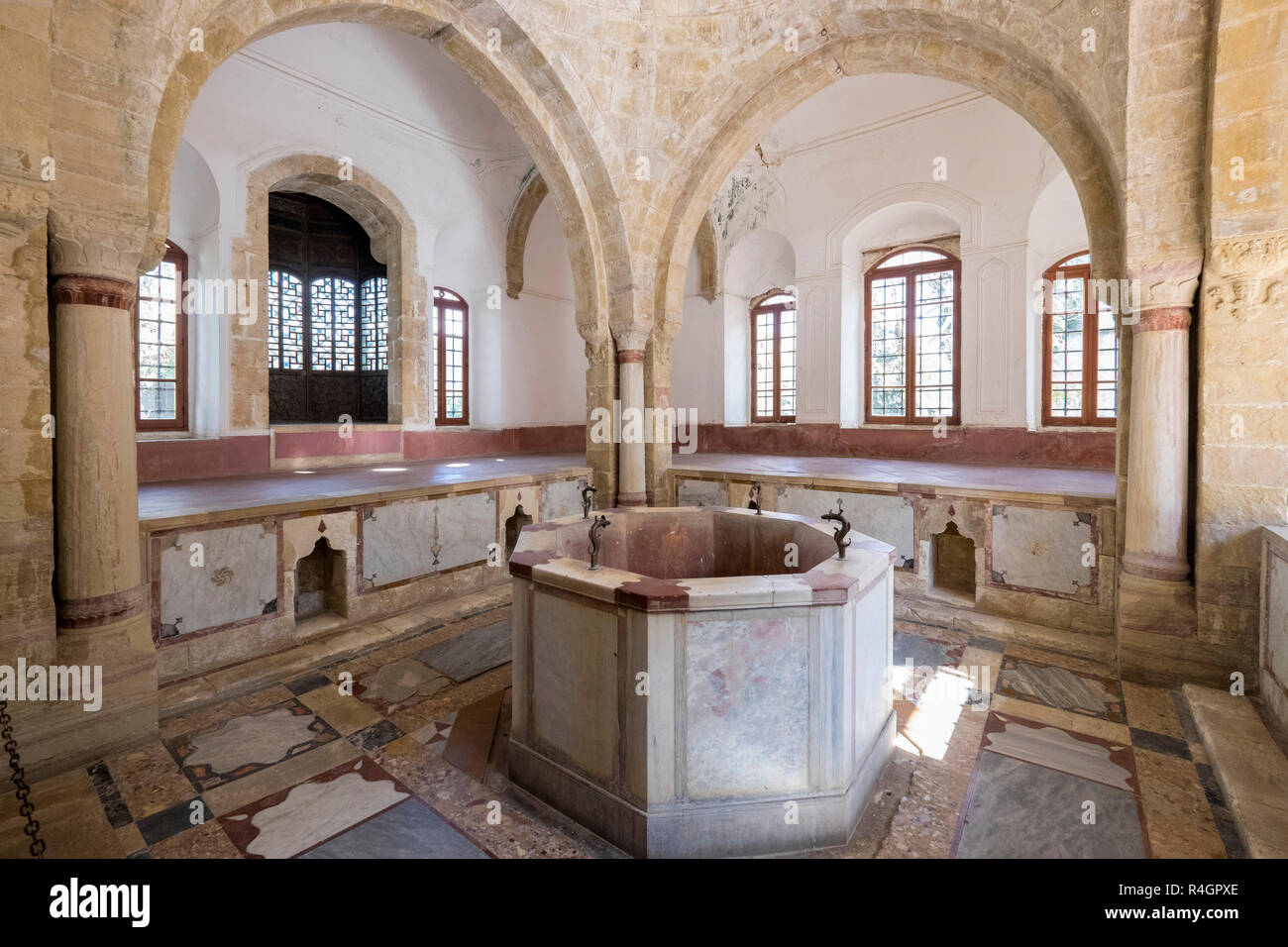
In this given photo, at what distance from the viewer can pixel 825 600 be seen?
250 cm

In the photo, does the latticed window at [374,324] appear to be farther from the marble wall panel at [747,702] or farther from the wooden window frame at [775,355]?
the marble wall panel at [747,702]

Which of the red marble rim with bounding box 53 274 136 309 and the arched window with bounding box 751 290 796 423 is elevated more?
the arched window with bounding box 751 290 796 423

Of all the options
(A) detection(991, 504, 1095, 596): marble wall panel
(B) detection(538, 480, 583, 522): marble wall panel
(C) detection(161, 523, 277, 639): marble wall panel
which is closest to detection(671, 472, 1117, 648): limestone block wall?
(A) detection(991, 504, 1095, 596): marble wall panel

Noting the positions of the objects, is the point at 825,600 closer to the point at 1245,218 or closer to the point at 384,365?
the point at 1245,218

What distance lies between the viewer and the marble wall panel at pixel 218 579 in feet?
13.0

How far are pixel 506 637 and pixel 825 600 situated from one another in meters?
3.10

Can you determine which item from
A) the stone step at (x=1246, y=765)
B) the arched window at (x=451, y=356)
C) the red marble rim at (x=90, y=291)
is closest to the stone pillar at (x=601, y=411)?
the arched window at (x=451, y=356)

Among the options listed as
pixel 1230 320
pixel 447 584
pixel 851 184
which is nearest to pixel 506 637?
pixel 447 584

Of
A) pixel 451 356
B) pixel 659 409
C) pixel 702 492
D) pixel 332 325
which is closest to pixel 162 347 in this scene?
pixel 332 325

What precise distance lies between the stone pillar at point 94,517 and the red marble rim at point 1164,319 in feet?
19.1

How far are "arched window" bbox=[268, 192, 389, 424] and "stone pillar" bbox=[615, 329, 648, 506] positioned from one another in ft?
14.0

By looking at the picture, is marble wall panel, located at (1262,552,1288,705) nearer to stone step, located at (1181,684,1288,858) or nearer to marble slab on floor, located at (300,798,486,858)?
stone step, located at (1181,684,1288,858)

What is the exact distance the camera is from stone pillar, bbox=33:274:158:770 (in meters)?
3.11

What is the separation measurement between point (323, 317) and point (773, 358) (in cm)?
732
